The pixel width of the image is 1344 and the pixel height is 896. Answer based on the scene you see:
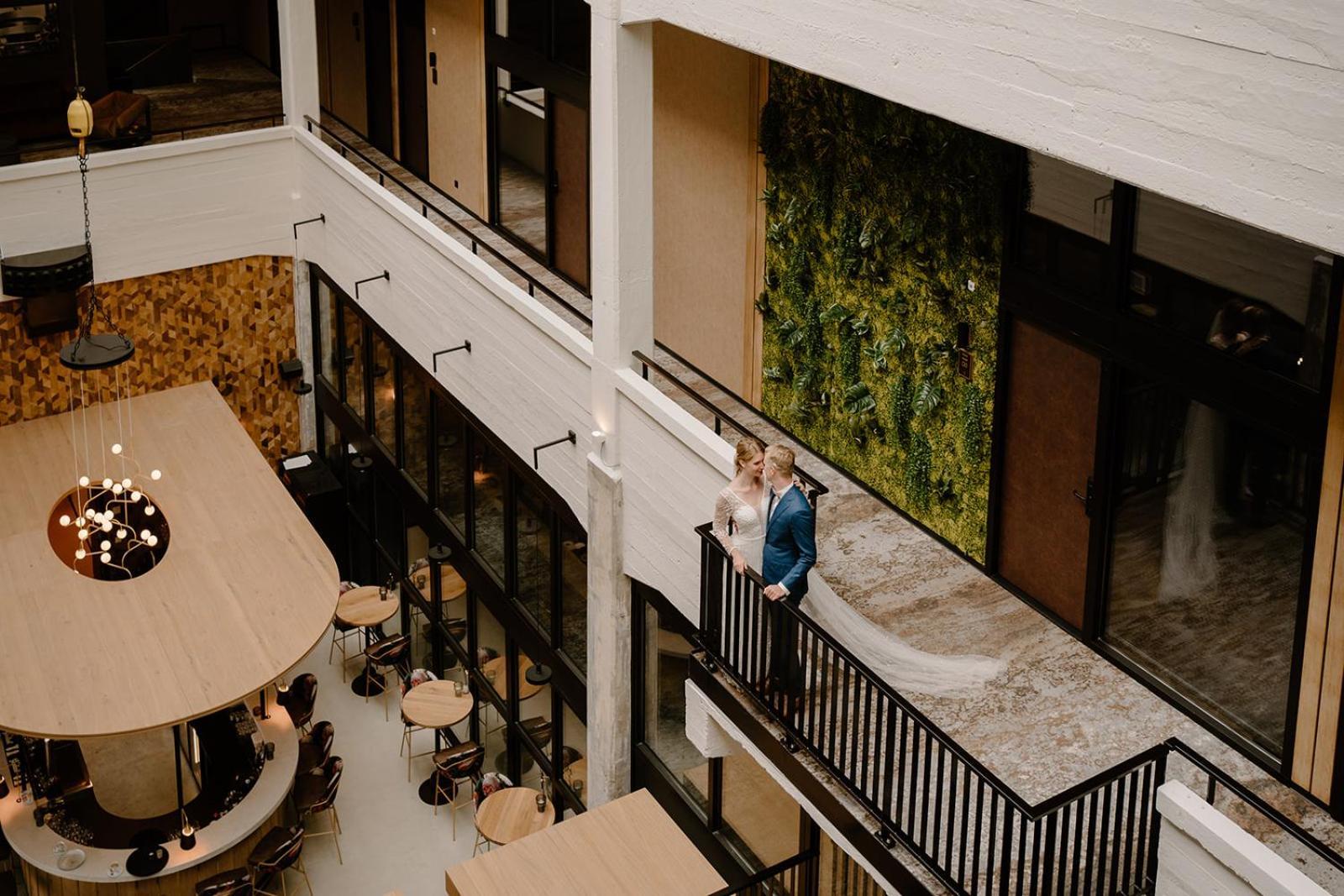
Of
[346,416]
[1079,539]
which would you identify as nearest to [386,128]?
[346,416]

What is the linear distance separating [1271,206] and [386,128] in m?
14.7

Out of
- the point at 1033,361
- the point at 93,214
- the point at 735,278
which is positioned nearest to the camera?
the point at 1033,361

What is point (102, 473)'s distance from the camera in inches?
675

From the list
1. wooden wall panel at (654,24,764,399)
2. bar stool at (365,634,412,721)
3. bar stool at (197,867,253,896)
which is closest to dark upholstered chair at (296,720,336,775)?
bar stool at (365,634,412,721)

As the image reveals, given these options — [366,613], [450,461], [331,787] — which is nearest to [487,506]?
[450,461]

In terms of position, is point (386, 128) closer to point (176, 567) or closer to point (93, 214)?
point (93, 214)

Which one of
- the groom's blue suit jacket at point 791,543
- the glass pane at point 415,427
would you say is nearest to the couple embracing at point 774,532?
the groom's blue suit jacket at point 791,543

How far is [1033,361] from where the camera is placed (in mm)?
10734

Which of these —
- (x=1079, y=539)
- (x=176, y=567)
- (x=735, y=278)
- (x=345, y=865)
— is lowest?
(x=345, y=865)

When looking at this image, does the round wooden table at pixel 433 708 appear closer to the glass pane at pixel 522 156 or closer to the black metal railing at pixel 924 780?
the glass pane at pixel 522 156

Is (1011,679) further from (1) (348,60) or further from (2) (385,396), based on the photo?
(1) (348,60)

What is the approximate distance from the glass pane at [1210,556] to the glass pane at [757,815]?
8.93 ft

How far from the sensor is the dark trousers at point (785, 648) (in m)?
9.70

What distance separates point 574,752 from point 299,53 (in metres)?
8.39
